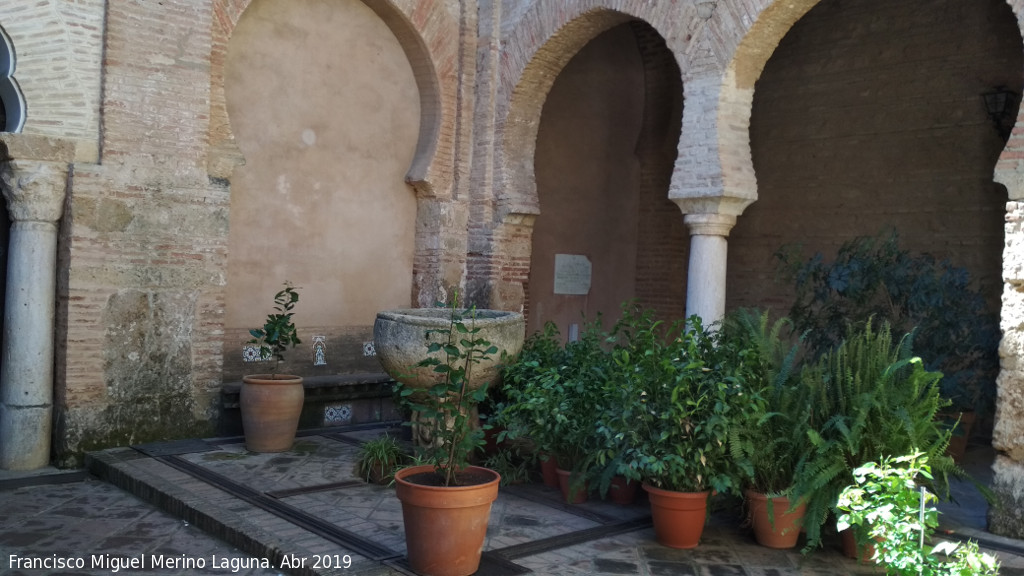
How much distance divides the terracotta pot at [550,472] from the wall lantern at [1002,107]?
585cm

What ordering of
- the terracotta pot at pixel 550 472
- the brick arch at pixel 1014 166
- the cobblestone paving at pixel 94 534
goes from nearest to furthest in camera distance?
the cobblestone paving at pixel 94 534, the brick arch at pixel 1014 166, the terracotta pot at pixel 550 472

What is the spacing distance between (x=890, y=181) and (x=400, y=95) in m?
Result: 5.26

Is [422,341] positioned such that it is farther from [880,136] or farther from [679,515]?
[880,136]

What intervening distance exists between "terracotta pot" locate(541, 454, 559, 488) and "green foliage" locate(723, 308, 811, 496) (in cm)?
141

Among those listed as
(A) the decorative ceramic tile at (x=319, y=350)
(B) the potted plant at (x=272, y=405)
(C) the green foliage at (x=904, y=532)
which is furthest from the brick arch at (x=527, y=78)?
(C) the green foliage at (x=904, y=532)

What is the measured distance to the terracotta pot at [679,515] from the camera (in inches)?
191

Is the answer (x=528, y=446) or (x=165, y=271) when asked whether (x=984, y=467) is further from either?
(x=165, y=271)

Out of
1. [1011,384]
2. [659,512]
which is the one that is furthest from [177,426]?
[1011,384]

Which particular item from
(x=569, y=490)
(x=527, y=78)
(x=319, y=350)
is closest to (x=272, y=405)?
(x=319, y=350)

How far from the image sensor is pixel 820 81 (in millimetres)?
10422

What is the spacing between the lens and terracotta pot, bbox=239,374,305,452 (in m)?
6.86

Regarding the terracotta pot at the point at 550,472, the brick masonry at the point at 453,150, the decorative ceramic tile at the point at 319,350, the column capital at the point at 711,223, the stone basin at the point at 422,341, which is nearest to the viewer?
the stone basin at the point at 422,341

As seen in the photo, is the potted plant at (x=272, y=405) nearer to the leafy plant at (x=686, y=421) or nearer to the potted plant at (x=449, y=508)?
the potted plant at (x=449, y=508)

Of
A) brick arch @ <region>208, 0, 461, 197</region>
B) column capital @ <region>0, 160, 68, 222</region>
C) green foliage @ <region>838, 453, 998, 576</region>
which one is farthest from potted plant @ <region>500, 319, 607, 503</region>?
column capital @ <region>0, 160, 68, 222</region>
